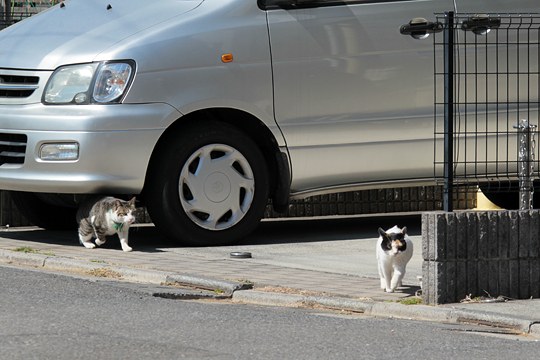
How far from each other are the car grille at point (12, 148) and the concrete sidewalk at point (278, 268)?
0.66 metres

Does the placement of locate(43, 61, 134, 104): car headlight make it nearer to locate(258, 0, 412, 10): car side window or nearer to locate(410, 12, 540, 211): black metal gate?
locate(258, 0, 412, 10): car side window

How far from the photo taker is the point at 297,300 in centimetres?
814

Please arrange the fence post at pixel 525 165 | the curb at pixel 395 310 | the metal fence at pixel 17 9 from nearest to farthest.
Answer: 1. the curb at pixel 395 310
2. the fence post at pixel 525 165
3. the metal fence at pixel 17 9

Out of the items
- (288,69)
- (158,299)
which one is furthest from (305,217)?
(158,299)

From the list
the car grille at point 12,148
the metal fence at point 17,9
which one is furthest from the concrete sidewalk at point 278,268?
the metal fence at point 17,9

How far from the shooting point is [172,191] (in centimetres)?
1041

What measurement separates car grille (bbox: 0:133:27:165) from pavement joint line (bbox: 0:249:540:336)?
93 centimetres

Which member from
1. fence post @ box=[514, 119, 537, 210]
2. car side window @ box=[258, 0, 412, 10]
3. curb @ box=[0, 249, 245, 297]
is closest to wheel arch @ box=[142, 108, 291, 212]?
car side window @ box=[258, 0, 412, 10]

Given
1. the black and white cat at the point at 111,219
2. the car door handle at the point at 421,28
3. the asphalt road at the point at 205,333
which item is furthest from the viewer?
the black and white cat at the point at 111,219

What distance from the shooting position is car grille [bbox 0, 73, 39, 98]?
34.1 ft

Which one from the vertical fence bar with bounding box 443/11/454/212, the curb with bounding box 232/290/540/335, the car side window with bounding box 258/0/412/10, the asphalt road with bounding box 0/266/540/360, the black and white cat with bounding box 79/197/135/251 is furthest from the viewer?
the car side window with bounding box 258/0/412/10

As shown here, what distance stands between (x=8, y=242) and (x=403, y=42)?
3516 mm

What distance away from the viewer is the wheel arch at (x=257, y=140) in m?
10.5

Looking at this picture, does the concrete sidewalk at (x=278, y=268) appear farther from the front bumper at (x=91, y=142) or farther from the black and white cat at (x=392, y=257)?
the front bumper at (x=91, y=142)
